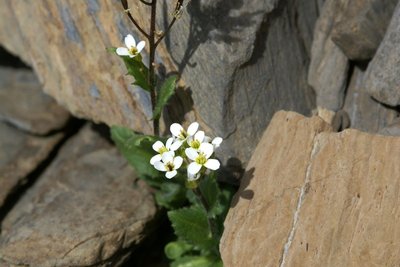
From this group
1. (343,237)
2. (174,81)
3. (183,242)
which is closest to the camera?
(343,237)

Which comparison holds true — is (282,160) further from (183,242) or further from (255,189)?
(183,242)

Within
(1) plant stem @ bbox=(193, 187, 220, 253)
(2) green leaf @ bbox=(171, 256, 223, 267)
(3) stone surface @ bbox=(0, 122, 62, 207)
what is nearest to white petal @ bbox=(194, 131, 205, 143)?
(1) plant stem @ bbox=(193, 187, 220, 253)

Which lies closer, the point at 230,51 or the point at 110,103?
the point at 230,51

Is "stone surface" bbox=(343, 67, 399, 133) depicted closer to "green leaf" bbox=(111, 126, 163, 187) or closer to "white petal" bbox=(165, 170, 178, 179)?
"green leaf" bbox=(111, 126, 163, 187)

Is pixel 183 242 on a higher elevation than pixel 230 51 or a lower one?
lower

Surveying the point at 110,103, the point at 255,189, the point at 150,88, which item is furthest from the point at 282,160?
the point at 110,103

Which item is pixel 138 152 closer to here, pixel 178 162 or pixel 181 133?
pixel 181 133

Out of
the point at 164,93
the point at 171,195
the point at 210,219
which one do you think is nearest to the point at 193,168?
the point at 164,93
